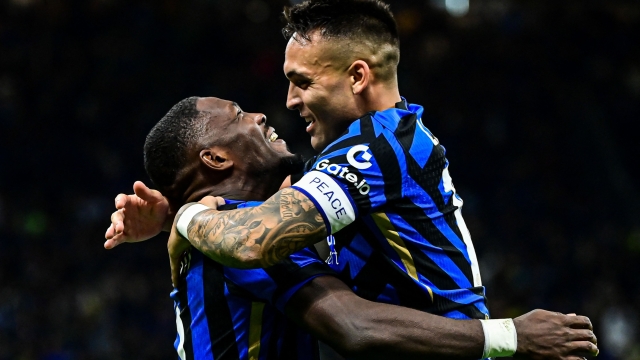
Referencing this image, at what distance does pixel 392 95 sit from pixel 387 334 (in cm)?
115

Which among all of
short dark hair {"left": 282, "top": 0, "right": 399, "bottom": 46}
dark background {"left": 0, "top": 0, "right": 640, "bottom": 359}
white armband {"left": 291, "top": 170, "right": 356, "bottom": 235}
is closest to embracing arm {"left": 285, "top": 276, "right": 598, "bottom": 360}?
white armband {"left": 291, "top": 170, "right": 356, "bottom": 235}

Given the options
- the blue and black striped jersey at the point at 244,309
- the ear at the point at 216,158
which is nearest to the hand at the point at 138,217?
the ear at the point at 216,158

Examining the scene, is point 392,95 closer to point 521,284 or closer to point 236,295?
point 236,295

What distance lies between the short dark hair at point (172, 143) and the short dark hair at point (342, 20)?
2.04 ft

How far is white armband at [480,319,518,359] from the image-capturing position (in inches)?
125

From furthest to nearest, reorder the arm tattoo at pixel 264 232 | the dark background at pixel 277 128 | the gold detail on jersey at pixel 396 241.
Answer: the dark background at pixel 277 128 < the gold detail on jersey at pixel 396 241 < the arm tattoo at pixel 264 232

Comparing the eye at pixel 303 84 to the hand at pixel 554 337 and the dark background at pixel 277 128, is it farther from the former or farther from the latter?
the dark background at pixel 277 128

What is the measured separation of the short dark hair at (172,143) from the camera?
12.1 feet

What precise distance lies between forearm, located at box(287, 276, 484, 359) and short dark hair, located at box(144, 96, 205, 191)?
0.92 meters

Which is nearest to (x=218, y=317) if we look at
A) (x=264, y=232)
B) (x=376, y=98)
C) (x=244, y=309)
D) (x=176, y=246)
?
(x=244, y=309)

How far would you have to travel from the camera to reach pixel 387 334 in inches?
123

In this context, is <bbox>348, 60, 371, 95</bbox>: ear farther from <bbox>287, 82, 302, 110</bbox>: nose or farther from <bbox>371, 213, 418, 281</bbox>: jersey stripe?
<bbox>371, 213, 418, 281</bbox>: jersey stripe

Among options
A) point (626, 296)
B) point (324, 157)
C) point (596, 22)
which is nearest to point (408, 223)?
point (324, 157)

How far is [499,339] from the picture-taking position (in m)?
3.19
